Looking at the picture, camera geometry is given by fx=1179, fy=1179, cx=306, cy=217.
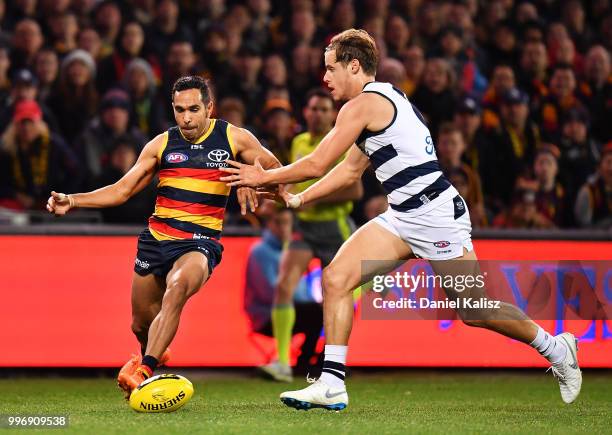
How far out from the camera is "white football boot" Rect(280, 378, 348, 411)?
21.9 feet

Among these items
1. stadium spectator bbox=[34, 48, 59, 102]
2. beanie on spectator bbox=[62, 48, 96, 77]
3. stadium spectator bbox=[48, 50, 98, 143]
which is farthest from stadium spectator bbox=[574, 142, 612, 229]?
stadium spectator bbox=[34, 48, 59, 102]

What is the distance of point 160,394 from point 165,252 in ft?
3.40

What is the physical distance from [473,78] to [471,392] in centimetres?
596

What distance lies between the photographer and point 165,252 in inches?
294

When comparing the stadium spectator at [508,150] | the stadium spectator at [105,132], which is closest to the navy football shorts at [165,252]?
the stadium spectator at [105,132]

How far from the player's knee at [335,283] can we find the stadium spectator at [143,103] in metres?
5.49

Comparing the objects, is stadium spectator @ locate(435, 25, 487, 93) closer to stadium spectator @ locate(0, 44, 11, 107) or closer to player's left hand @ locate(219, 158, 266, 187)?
stadium spectator @ locate(0, 44, 11, 107)

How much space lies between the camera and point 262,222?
1028 centimetres

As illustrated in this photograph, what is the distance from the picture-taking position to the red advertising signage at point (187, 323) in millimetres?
9570

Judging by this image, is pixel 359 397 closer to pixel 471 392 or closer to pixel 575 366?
pixel 471 392

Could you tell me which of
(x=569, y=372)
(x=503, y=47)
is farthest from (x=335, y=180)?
(x=503, y=47)

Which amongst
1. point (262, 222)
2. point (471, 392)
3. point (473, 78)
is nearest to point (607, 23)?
point (473, 78)

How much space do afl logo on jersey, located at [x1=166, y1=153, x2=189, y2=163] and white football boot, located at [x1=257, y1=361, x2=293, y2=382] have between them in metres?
2.62

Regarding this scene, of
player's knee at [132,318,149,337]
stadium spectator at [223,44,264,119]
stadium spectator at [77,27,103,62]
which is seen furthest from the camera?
stadium spectator at [223,44,264,119]
